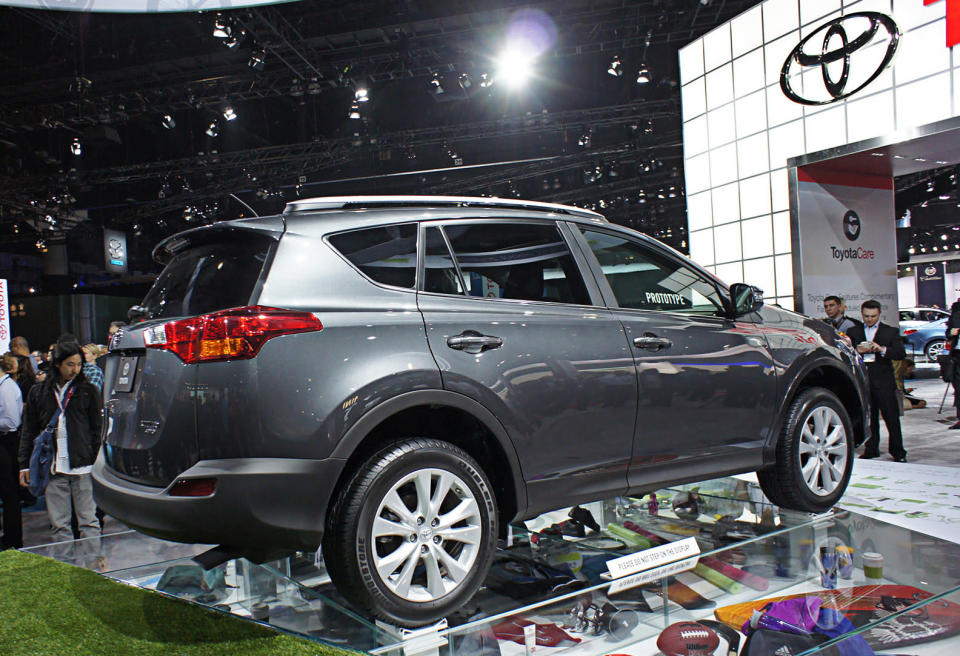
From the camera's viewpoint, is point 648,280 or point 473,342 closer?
point 473,342

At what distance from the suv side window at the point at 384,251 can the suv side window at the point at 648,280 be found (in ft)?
2.94

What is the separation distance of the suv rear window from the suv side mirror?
7.31 ft

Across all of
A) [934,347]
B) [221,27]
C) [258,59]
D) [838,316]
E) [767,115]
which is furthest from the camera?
[934,347]

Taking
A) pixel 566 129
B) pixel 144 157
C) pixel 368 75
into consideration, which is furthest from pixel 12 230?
pixel 566 129

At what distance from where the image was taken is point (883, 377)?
686cm

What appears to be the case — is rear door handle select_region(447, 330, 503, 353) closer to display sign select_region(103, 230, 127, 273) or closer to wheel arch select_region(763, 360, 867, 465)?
wheel arch select_region(763, 360, 867, 465)

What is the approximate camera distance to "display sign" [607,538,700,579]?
2.44m

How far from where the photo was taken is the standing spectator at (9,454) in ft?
17.0

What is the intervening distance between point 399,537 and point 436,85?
1211 cm

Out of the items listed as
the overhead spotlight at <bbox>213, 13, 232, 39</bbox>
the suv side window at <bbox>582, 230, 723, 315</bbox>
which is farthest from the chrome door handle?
the overhead spotlight at <bbox>213, 13, 232, 39</bbox>

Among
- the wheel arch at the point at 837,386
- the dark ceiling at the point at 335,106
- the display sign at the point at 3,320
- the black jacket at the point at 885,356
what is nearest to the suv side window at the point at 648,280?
the wheel arch at the point at 837,386

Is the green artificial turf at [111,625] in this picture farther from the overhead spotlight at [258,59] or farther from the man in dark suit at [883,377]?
the overhead spotlight at [258,59]


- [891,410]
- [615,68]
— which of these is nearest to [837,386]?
[891,410]

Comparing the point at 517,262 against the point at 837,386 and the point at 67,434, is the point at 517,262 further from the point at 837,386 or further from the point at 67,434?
the point at 67,434
